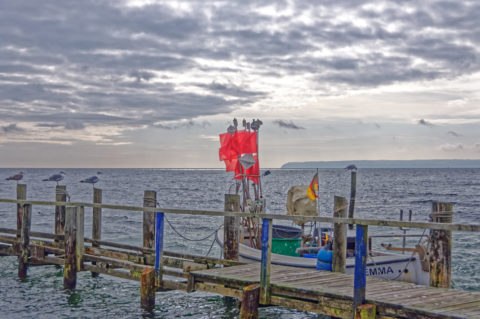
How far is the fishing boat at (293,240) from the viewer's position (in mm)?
13711

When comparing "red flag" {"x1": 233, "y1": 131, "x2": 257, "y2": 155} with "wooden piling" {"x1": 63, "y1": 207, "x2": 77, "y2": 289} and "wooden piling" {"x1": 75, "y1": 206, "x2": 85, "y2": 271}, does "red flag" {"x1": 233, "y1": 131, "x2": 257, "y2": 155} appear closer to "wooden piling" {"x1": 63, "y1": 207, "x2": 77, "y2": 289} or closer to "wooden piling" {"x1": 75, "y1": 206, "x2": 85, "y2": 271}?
"wooden piling" {"x1": 75, "y1": 206, "x2": 85, "y2": 271}

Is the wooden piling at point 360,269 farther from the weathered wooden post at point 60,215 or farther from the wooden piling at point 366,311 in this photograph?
the weathered wooden post at point 60,215

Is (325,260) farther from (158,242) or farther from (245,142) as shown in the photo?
(245,142)

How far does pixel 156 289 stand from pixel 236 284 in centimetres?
270

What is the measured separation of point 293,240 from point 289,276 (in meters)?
6.37

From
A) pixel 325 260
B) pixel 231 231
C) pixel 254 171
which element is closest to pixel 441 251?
pixel 325 260

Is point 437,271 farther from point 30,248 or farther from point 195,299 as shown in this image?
point 30,248

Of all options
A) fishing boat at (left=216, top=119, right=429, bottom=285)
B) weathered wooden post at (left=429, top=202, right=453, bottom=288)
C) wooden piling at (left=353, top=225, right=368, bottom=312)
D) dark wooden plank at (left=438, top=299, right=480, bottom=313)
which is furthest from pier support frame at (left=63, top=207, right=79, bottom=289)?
dark wooden plank at (left=438, top=299, right=480, bottom=313)

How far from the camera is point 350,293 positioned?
27.5 ft

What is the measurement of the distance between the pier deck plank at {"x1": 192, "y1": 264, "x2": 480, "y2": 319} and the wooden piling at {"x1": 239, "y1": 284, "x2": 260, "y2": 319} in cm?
35

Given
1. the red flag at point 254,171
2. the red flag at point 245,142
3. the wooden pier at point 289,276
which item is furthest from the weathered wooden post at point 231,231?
the red flag at point 245,142

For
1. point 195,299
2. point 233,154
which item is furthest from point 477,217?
point 195,299

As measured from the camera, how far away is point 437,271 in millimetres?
11062

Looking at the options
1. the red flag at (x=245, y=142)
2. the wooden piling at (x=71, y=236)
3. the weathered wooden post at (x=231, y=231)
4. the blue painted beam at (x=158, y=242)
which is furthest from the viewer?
the red flag at (x=245, y=142)
